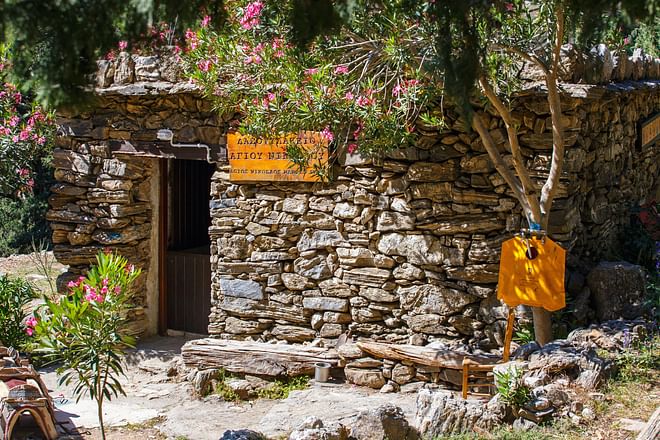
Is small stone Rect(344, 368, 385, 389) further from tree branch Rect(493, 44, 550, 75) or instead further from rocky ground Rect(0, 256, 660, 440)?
tree branch Rect(493, 44, 550, 75)

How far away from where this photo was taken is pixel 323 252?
8328 mm

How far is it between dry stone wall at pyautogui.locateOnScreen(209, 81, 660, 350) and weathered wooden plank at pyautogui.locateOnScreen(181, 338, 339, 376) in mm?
306

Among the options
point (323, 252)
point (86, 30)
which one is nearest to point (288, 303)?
point (323, 252)

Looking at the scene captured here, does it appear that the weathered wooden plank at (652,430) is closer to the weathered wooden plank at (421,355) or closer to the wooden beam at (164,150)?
the weathered wooden plank at (421,355)

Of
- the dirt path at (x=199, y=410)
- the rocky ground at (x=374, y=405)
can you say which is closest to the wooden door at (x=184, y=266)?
the rocky ground at (x=374, y=405)

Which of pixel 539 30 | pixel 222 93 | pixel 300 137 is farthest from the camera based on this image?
pixel 300 137

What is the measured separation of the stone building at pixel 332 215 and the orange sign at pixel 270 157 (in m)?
0.14

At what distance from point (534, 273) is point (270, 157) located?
297 cm

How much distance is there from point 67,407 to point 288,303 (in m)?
2.27

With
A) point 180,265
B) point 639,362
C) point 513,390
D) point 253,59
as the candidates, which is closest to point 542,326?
point 639,362

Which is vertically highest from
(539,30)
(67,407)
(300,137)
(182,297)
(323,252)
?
(539,30)

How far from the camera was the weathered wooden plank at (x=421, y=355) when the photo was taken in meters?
7.31

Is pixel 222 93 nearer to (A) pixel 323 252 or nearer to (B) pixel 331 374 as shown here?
(A) pixel 323 252

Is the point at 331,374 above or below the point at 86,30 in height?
below
